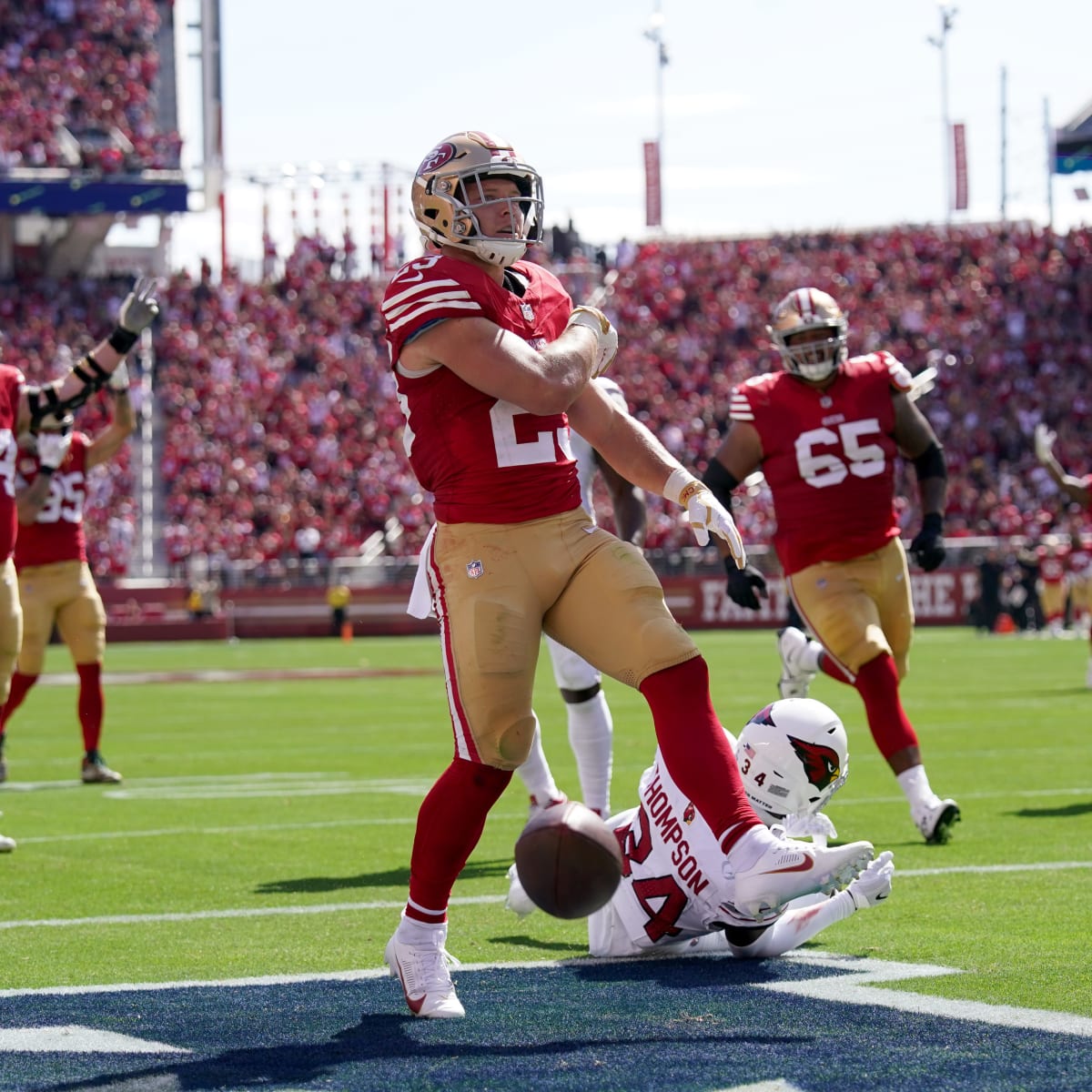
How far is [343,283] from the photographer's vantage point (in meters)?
39.5

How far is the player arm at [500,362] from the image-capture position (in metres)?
4.34

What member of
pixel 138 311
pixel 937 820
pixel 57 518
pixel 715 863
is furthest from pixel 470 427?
pixel 57 518

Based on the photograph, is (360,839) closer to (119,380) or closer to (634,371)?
(119,380)

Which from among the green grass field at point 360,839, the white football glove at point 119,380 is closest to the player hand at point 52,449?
the white football glove at point 119,380

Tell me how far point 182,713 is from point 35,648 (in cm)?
509

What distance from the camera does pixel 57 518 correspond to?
1077 centimetres

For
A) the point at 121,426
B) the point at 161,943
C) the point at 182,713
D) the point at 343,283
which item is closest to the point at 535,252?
the point at 343,283

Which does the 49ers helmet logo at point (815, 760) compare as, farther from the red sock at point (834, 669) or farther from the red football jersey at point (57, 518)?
the red football jersey at point (57, 518)

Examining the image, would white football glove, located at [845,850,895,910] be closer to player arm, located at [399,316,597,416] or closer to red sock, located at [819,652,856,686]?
player arm, located at [399,316,597,416]

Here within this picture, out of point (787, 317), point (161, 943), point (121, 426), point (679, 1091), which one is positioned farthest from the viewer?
point (121, 426)

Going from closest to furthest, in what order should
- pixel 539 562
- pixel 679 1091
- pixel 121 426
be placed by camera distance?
pixel 679 1091 → pixel 539 562 → pixel 121 426

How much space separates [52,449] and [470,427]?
6.74m

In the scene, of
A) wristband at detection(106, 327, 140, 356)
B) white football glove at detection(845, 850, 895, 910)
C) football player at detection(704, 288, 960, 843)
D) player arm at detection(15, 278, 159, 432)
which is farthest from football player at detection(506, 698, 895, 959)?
wristband at detection(106, 327, 140, 356)

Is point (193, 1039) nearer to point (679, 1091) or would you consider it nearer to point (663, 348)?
point (679, 1091)
